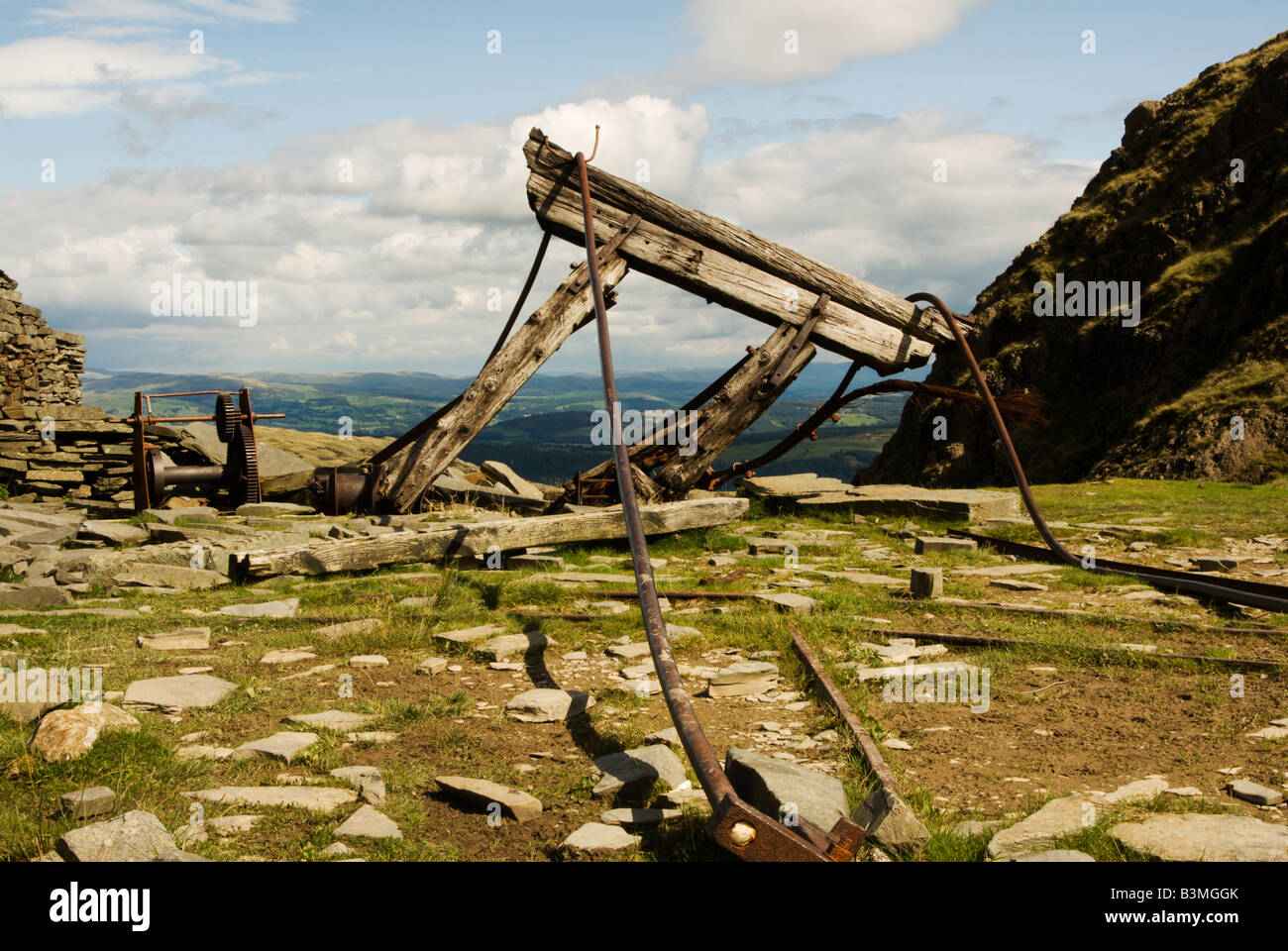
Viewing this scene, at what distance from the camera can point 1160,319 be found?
34750 millimetres

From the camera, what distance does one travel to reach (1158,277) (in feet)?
123

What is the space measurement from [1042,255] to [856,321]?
1575 inches

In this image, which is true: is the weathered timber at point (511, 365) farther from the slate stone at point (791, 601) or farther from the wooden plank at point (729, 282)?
the slate stone at point (791, 601)

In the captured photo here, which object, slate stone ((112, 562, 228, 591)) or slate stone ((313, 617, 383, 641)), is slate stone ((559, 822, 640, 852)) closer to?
slate stone ((313, 617, 383, 641))

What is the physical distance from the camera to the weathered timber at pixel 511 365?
9.84 metres

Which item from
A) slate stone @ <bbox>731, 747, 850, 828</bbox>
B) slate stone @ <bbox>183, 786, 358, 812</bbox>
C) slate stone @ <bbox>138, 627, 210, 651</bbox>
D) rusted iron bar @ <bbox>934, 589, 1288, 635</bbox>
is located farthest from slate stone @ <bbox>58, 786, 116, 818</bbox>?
rusted iron bar @ <bbox>934, 589, 1288, 635</bbox>

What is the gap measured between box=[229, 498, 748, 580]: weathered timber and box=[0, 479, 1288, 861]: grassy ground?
16cm

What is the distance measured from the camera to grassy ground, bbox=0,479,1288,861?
3453mm

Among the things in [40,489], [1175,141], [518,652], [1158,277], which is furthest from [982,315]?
[518,652]

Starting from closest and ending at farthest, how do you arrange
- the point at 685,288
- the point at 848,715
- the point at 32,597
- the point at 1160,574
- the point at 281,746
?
the point at 281,746 < the point at 848,715 < the point at 32,597 < the point at 1160,574 < the point at 685,288

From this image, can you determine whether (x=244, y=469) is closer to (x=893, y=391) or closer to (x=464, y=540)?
(x=464, y=540)

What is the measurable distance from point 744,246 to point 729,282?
468 mm

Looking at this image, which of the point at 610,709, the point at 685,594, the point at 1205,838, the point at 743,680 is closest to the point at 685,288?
the point at 685,594

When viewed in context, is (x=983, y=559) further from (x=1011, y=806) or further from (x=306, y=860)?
(x=306, y=860)
